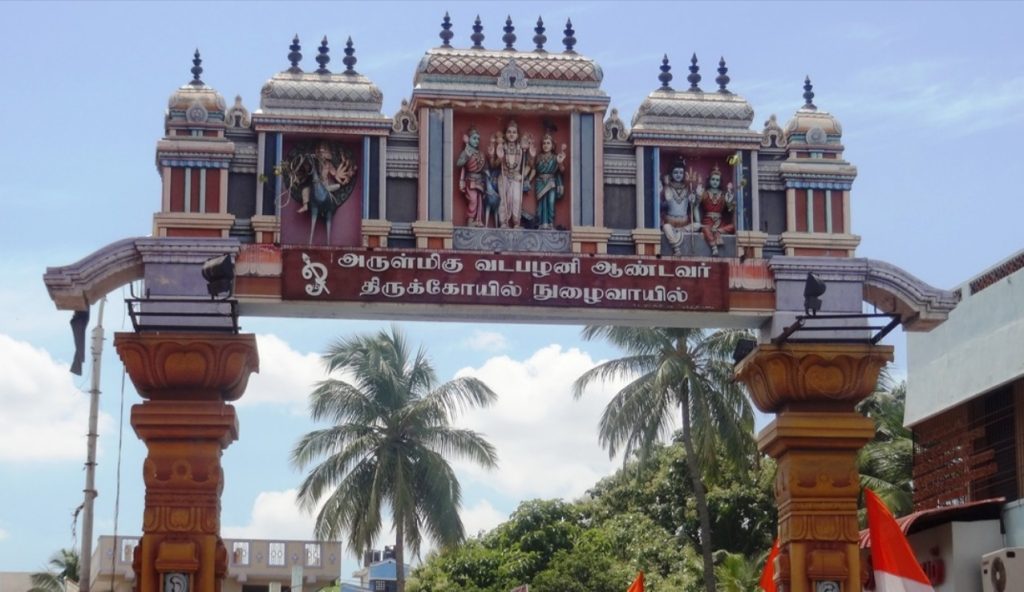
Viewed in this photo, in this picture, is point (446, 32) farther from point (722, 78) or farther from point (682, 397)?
point (682, 397)

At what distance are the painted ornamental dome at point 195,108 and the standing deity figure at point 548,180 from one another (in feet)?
9.84

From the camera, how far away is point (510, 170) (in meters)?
17.1

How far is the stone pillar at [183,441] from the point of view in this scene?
15.9m

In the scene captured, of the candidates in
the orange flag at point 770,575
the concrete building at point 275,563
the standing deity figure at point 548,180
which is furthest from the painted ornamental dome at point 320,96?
the concrete building at point 275,563

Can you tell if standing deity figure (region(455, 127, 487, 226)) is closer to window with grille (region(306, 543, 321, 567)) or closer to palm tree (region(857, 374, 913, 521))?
palm tree (region(857, 374, 913, 521))

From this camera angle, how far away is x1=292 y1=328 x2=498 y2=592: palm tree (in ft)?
104

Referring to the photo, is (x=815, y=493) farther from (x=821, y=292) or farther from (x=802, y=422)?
(x=821, y=292)

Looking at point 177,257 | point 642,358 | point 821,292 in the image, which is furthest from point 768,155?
point 642,358

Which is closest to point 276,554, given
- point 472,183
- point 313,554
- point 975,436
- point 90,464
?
point 313,554

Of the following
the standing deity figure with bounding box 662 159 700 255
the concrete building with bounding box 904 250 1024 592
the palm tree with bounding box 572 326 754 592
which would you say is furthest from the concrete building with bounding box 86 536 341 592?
the standing deity figure with bounding box 662 159 700 255

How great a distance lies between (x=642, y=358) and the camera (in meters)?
30.9

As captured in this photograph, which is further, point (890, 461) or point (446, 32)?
point (890, 461)

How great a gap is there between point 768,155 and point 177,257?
18.8 feet

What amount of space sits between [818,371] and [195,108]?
626cm
